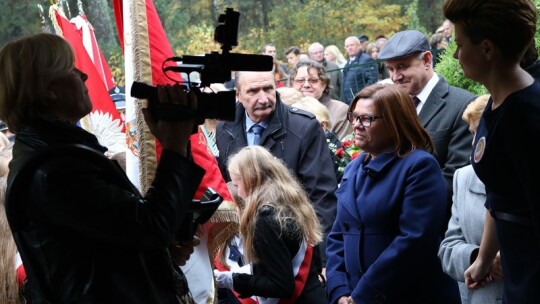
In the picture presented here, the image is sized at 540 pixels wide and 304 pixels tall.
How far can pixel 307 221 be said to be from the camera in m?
4.77

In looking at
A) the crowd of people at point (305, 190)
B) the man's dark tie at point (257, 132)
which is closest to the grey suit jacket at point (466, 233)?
the crowd of people at point (305, 190)

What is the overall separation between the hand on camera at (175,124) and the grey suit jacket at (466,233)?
164 cm

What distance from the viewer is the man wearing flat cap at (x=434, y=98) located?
4.89 m

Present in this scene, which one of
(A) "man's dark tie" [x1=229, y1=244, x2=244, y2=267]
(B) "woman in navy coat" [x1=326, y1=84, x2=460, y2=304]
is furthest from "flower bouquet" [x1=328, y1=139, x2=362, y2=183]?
(B) "woman in navy coat" [x1=326, y1=84, x2=460, y2=304]

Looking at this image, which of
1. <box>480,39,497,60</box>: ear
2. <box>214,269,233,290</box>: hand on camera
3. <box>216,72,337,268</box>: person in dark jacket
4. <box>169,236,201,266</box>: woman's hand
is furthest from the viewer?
<box>216,72,337,268</box>: person in dark jacket

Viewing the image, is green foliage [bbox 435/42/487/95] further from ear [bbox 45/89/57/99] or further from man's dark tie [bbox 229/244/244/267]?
ear [bbox 45/89/57/99]

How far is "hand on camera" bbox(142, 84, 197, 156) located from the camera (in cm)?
261

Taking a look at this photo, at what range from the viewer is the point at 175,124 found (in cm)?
262

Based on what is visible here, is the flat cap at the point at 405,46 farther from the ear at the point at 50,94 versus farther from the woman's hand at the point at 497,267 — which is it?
the ear at the point at 50,94

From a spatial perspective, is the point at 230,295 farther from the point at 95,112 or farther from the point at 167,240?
the point at 167,240

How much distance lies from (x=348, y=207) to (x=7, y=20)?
9423 mm

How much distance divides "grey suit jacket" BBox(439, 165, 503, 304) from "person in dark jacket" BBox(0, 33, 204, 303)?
1.56 m

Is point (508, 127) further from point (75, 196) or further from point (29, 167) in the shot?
point (29, 167)

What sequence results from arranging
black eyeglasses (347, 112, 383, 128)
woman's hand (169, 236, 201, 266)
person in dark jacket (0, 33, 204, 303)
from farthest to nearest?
black eyeglasses (347, 112, 383, 128)
woman's hand (169, 236, 201, 266)
person in dark jacket (0, 33, 204, 303)
